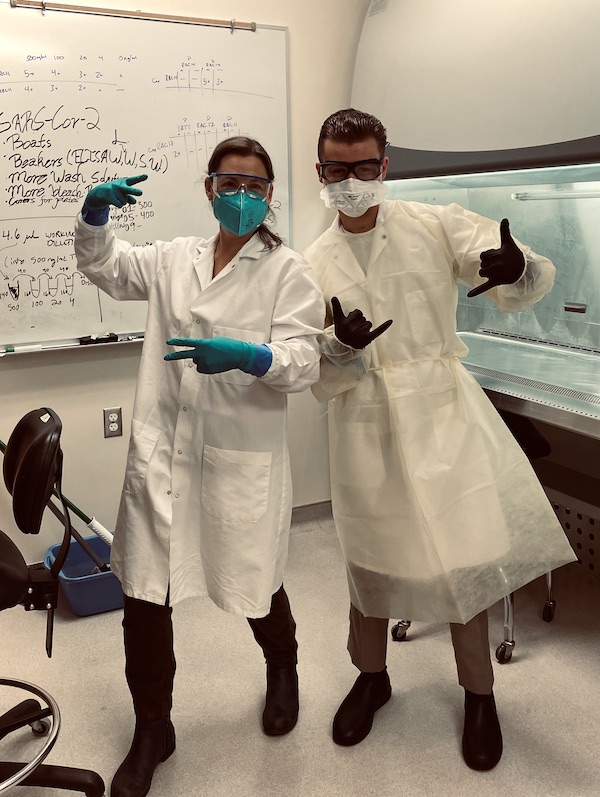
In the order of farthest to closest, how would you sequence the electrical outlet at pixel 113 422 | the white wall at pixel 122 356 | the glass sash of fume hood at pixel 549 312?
the electrical outlet at pixel 113 422 → the white wall at pixel 122 356 → the glass sash of fume hood at pixel 549 312

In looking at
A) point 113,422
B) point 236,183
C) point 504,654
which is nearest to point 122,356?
point 113,422

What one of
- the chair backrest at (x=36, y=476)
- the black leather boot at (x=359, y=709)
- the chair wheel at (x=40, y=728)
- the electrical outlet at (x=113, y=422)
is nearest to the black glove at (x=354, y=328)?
the chair backrest at (x=36, y=476)

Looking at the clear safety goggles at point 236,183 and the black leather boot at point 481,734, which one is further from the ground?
the clear safety goggles at point 236,183

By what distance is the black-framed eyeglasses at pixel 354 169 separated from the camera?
1.56m

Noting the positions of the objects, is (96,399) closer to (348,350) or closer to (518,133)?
(348,350)

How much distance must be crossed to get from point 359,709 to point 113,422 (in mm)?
1337

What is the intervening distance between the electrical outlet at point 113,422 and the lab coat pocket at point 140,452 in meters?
1.12

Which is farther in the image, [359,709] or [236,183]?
[359,709]

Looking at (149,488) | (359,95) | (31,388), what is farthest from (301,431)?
(149,488)

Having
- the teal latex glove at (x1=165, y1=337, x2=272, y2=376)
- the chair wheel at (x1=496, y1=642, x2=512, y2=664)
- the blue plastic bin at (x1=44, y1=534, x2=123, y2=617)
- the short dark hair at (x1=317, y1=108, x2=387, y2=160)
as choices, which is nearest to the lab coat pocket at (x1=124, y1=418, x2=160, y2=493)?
the teal latex glove at (x1=165, y1=337, x2=272, y2=376)

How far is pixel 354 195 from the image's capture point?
1.56m

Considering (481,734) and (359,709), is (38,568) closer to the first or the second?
(359,709)

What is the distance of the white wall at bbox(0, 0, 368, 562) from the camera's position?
8.13 feet

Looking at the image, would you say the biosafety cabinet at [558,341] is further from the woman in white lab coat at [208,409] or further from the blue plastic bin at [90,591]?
the blue plastic bin at [90,591]
